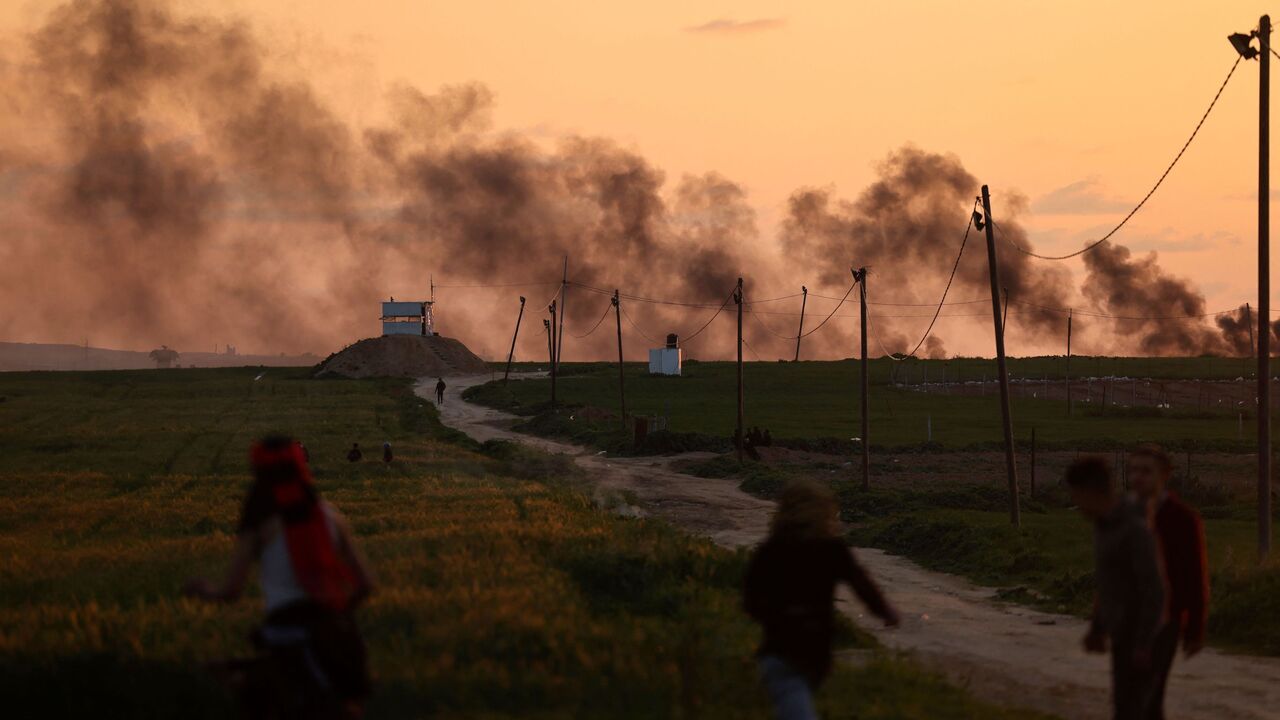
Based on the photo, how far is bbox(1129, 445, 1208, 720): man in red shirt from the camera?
9891 mm

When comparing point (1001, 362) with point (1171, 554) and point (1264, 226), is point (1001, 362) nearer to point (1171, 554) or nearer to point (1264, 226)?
point (1264, 226)

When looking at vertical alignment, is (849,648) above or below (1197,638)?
below

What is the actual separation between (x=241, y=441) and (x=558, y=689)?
54970 millimetres

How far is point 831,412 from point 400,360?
9298 cm

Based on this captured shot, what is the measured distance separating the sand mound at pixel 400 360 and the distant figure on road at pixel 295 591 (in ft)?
542

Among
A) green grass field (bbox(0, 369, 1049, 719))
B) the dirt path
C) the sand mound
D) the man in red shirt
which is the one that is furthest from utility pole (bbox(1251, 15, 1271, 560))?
the sand mound

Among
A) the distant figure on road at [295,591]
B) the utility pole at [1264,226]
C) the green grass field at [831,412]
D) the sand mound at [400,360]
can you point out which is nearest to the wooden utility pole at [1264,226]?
the utility pole at [1264,226]

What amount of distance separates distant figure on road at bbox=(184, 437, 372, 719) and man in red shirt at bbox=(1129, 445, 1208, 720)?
5.47m

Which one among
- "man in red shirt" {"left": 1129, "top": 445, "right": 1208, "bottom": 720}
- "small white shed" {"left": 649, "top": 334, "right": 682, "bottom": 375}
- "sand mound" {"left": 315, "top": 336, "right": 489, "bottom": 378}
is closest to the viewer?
"man in red shirt" {"left": 1129, "top": 445, "right": 1208, "bottom": 720}

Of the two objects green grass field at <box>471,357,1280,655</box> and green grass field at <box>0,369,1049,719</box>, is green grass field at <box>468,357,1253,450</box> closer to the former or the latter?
green grass field at <box>471,357,1280,655</box>

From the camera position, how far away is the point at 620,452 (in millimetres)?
65562

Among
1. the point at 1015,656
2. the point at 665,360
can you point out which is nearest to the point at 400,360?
the point at 665,360

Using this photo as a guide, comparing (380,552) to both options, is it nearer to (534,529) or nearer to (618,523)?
(534,529)

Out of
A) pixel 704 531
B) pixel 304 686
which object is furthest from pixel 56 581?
pixel 704 531
